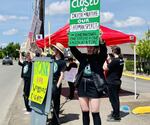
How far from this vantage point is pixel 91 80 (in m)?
6.99

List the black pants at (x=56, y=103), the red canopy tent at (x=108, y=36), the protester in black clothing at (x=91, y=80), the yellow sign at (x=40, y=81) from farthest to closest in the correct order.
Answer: the red canopy tent at (x=108, y=36) → the black pants at (x=56, y=103) → the yellow sign at (x=40, y=81) → the protester in black clothing at (x=91, y=80)

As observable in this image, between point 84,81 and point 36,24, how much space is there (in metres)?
8.22

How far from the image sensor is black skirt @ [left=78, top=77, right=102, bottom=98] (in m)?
6.89

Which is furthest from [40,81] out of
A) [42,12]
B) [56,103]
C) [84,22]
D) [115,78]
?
[42,12]

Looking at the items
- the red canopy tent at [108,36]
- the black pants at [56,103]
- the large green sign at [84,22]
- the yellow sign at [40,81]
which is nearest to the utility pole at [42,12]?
the red canopy tent at [108,36]

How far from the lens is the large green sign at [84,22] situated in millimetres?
6711

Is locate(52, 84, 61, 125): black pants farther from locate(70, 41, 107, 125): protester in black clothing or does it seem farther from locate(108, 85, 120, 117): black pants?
locate(70, 41, 107, 125): protester in black clothing

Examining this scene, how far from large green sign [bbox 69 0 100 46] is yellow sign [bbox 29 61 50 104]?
77cm

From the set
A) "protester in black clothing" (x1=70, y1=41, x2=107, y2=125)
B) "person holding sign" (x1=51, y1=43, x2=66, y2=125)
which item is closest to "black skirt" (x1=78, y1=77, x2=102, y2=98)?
"protester in black clothing" (x1=70, y1=41, x2=107, y2=125)

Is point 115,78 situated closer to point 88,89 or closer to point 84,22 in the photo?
point 88,89

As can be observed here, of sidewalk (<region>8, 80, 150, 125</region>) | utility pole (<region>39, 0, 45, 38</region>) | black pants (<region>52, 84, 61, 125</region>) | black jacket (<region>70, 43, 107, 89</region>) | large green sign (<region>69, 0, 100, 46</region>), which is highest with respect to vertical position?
utility pole (<region>39, 0, 45, 38</region>)

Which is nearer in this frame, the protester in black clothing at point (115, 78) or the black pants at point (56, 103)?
the black pants at point (56, 103)

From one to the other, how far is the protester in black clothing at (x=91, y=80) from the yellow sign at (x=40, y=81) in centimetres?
70

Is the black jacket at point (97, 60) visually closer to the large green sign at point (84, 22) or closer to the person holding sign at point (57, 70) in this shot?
the large green sign at point (84, 22)
